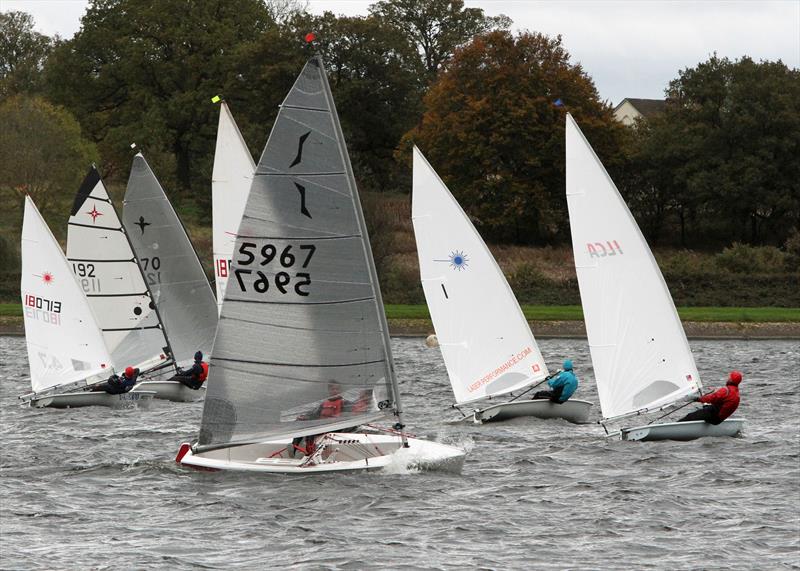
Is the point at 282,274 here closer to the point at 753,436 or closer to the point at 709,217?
the point at 753,436

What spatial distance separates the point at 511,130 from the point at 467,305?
42008 mm

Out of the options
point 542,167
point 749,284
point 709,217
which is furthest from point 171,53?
point 749,284

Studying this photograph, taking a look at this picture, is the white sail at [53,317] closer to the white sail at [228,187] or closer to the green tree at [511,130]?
the white sail at [228,187]

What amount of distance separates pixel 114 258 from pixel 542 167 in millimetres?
40387

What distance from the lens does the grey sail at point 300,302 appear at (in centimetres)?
2084

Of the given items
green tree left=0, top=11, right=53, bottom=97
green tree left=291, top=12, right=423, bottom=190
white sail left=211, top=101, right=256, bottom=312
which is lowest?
white sail left=211, top=101, right=256, bottom=312

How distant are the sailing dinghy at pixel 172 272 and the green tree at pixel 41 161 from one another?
24.6 m

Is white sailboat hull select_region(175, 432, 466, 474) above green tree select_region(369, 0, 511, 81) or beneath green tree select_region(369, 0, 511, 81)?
beneath

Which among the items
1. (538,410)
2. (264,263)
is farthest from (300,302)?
(538,410)

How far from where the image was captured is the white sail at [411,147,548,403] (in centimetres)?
3017

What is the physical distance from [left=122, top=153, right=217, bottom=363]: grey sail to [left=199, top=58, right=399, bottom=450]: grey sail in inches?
645

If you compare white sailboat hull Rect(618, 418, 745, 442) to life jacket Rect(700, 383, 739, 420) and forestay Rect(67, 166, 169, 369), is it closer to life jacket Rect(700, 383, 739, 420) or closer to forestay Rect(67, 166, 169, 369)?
life jacket Rect(700, 383, 739, 420)

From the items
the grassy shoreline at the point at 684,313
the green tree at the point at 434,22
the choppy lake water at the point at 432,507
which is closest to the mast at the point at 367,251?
the choppy lake water at the point at 432,507

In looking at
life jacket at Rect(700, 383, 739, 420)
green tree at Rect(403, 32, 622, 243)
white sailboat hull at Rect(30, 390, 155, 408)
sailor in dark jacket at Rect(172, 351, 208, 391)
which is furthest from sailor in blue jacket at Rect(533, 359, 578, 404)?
green tree at Rect(403, 32, 622, 243)
